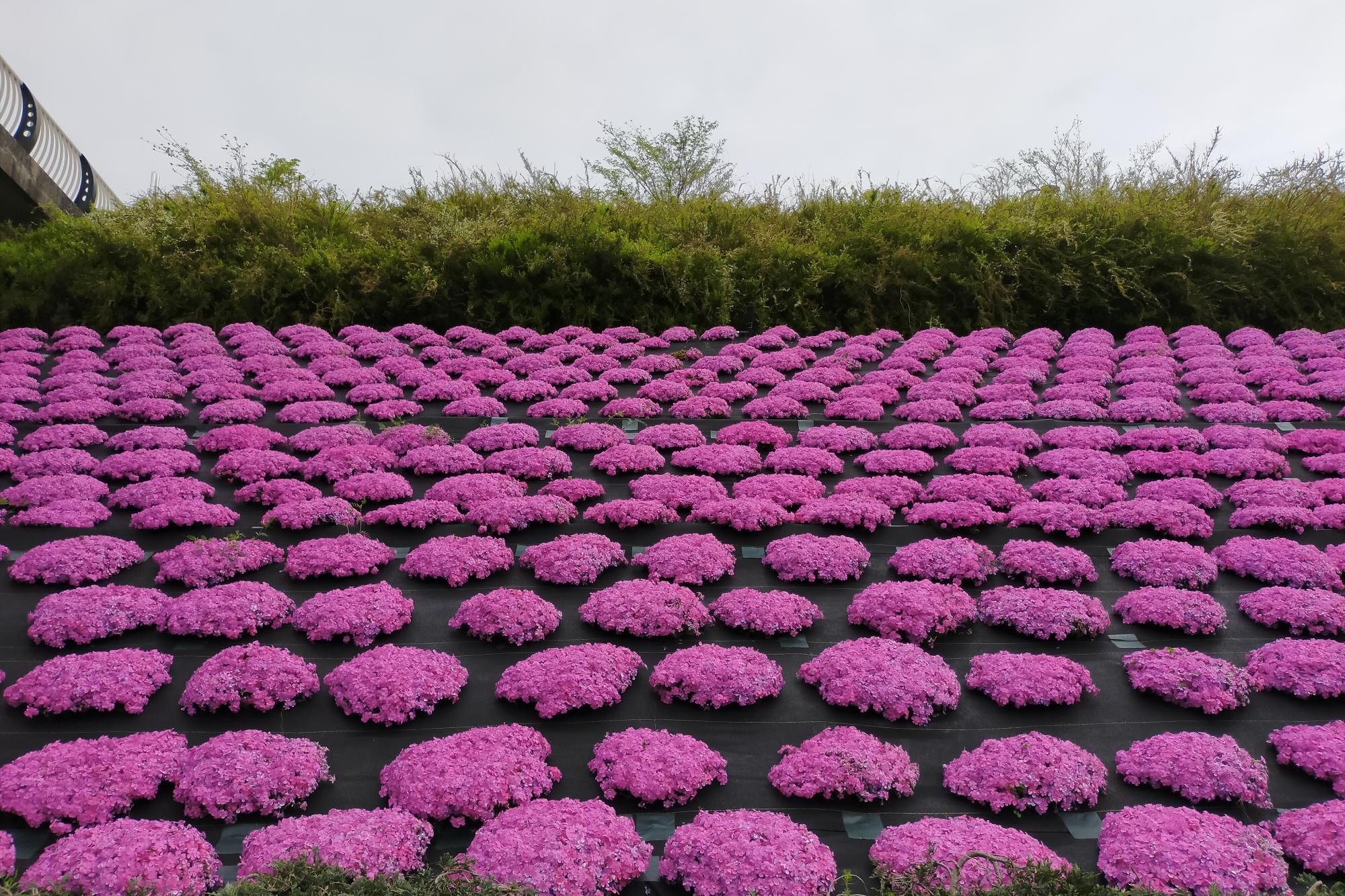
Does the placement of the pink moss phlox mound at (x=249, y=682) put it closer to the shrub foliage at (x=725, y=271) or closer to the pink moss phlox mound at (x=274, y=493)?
the pink moss phlox mound at (x=274, y=493)

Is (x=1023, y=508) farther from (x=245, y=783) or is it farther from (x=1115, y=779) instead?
(x=245, y=783)

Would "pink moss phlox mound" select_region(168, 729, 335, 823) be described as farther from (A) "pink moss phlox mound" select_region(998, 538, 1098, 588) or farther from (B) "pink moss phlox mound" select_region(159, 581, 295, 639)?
(A) "pink moss phlox mound" select_region(998, 538, 1098, 588)

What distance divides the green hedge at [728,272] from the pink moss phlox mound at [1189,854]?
11.8m

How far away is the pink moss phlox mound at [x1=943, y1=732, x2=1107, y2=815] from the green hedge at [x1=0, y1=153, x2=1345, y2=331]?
1119 cm

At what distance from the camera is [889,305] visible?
15.8m

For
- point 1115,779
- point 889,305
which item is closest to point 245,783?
point 1115,779

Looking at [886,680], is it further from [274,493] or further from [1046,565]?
[274,493]

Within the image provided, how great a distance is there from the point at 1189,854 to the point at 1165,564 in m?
3.39

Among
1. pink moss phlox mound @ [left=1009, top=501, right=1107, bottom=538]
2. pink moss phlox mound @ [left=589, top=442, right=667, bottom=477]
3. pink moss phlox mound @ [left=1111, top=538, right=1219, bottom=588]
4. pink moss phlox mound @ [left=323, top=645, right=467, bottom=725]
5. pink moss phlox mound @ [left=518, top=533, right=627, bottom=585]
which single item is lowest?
pink moss phlox mound @ [left=323, top=645, right=467, bottom=725]

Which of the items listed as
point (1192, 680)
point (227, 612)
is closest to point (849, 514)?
point (1192, 680)

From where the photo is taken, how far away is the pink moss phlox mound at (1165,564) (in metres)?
6.93

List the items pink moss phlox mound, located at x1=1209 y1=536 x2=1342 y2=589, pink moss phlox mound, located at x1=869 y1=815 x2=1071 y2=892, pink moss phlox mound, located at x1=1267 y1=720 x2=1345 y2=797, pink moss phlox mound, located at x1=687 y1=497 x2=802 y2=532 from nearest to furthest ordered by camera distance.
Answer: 1. pink moss phlox mound, located at x1=869 y1=815 x2=1071 y2=892
2. pink moss phlox mound, located at x1=1267 y1=720 x2=1345 y2=797
3. pink moss phlox mound, located at x1=1209 y1=536 x2=1342 y2=589
4. pink moss phlox mound, located at x1=687 y1=497 x2=802 y2=532

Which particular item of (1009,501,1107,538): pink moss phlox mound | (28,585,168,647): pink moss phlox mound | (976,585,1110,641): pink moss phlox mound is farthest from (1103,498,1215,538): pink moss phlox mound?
(28,585,168,647): pink moss phlox mound

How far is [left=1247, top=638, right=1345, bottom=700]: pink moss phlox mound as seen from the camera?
5.54 metres
